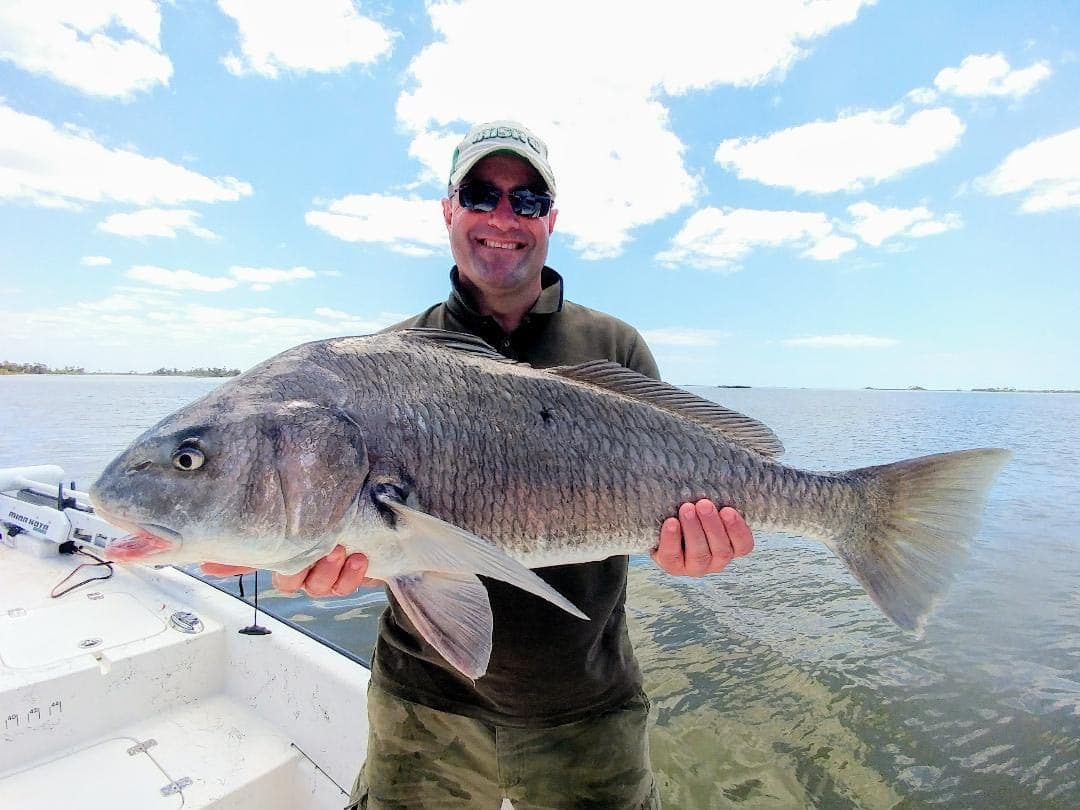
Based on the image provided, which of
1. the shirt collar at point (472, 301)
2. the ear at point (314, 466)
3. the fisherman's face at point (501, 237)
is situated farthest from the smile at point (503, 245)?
the ear at point (314, 466)

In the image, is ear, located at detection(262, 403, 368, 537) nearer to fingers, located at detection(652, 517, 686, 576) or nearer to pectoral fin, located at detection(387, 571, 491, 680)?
pectoral fin, located at detection(387, 571, 491, 680)

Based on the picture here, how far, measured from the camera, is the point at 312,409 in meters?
2.28

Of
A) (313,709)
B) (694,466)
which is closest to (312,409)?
(694,466)

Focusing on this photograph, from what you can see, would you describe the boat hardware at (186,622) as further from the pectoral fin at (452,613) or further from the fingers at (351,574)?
the pectoral fin at (452,613)

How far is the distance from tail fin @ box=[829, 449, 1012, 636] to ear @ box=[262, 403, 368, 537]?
6.48 ft

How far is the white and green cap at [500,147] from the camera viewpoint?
9.87 ft

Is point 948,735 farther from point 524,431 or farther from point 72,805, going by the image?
point 72,805

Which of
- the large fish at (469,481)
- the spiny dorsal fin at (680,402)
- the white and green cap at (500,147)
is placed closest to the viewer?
the large fish at (469,481)

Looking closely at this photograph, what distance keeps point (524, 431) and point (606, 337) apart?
0.88 m

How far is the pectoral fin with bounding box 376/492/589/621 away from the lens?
1.99 meters

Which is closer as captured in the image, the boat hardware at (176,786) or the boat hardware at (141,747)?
the boat hardware at (176,786)

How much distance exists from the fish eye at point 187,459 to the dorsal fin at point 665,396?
102cm

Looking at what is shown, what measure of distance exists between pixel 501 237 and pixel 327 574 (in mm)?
1667

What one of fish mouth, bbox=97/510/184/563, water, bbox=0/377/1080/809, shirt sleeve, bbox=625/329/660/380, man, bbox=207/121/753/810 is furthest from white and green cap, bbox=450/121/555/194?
water, bbox=0/377/1080/809
